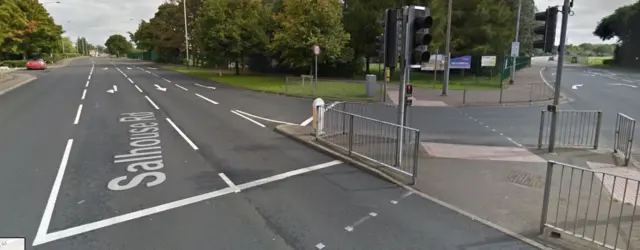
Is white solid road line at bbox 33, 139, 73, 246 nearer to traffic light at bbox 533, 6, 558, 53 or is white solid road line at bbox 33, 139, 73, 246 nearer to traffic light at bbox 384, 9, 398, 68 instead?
traffic light at bbox 384, 9, 398, 68

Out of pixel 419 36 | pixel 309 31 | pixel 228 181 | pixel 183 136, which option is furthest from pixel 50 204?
pixel 309 31

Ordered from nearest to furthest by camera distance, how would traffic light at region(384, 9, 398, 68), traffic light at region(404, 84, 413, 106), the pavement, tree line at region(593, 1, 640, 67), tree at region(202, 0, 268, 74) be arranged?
1. traffic light at region(384, 9, 398, 68)
2. traffic light at region(404, 84, 413, 106)
3. the pavement
4. tree at region(202, 0, 268, 74)
5. tree line at region(593, 1, 640, 67)

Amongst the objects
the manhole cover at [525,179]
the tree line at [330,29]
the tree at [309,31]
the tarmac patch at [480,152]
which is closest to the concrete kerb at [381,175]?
the manhole cover at [525,179]

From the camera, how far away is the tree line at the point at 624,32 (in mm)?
56312

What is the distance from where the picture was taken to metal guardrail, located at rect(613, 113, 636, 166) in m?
7.95

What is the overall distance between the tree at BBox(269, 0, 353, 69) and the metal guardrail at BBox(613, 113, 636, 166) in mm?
19965

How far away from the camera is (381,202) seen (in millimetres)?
5758

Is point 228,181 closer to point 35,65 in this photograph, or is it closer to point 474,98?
point 474,98

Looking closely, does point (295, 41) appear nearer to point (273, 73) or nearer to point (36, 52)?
point (273, 73)

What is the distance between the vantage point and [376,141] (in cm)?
938

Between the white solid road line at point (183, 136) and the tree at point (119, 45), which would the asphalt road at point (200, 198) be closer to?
the white solid road line at point (183, 136)

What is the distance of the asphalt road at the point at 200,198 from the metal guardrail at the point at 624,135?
5.22 meters

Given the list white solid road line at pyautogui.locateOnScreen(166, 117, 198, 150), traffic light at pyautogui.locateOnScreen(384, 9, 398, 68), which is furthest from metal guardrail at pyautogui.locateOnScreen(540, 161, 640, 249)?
white solid road line at pyautogui.locateOnScreen(166, 117, 198, 150)

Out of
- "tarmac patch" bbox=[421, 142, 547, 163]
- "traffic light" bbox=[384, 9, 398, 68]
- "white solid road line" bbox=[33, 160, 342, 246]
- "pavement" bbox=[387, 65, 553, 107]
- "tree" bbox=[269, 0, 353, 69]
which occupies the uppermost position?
"tree" bbox=[269, 0, 353, 69]
